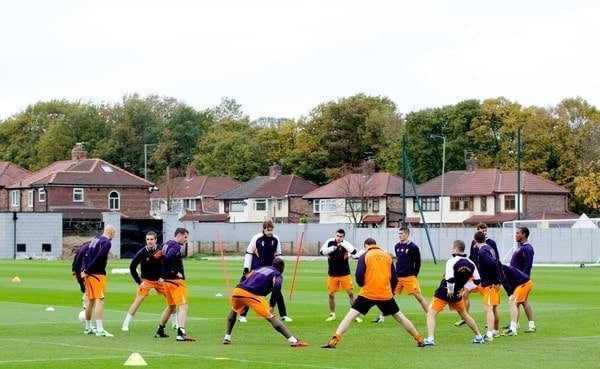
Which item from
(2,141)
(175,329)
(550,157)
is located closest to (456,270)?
(175,329)

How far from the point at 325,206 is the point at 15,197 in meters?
32.9

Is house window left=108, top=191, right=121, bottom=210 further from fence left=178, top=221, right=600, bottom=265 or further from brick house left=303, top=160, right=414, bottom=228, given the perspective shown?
brick house left=303, top=160, right=414, bottom=228

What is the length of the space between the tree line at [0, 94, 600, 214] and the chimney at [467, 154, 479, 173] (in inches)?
79.1

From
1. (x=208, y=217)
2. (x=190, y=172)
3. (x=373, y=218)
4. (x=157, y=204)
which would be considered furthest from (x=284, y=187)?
(x=157, y=204)

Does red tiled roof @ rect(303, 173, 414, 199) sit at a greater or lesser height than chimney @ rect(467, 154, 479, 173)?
lesser

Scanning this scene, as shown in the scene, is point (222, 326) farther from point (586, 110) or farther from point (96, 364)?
point (586, 110)

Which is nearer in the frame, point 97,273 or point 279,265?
point 279,265

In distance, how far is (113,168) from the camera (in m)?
120

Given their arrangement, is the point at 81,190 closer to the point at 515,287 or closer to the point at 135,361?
the point at 515,287

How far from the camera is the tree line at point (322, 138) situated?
122562 millimetres

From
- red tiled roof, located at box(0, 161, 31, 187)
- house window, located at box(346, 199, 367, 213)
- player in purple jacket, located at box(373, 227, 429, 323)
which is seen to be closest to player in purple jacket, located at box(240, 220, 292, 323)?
player in purple jacket, located at box(373, 227, 429, 323)

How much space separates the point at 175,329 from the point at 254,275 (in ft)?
14.7

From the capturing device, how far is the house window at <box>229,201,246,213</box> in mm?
143438

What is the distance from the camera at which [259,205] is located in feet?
464
